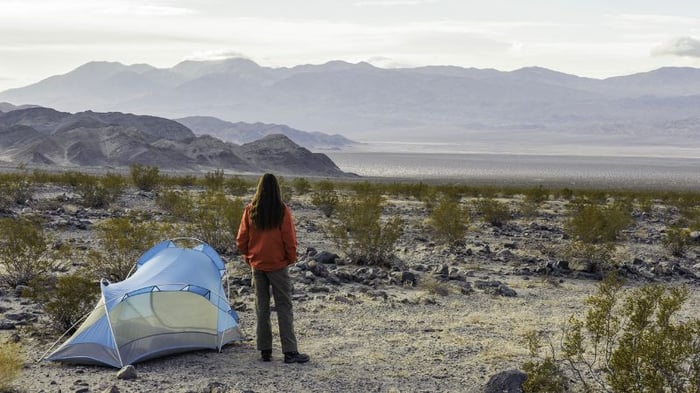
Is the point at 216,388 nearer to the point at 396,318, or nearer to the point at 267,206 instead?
the point at 267,206

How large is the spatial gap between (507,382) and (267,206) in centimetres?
285

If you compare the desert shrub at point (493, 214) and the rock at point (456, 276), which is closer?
the rock at point (456, 276)

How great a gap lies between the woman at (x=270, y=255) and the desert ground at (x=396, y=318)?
10.5 inches

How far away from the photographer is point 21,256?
34.5 feet

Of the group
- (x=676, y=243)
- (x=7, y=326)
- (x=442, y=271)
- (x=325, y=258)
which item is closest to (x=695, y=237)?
(x=676, y=243)

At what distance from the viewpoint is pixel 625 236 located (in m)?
19.2

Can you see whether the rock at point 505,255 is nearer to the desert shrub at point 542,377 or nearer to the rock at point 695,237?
the rock at point 695,237

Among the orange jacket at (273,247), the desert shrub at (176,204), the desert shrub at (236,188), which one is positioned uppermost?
the orange jacket at (273,247)

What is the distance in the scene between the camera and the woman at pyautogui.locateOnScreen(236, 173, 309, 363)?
7328 millimetres

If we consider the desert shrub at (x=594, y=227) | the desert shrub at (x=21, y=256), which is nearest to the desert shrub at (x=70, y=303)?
the desert shrub at (x=21, y=256)

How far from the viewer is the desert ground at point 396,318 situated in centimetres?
689

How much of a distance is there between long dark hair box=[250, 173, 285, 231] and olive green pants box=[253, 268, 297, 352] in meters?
0.50

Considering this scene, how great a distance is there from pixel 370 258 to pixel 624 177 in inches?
2513

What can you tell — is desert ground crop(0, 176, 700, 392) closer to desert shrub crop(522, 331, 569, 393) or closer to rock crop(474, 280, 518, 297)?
rock crop(474, 280, 518, 297)
